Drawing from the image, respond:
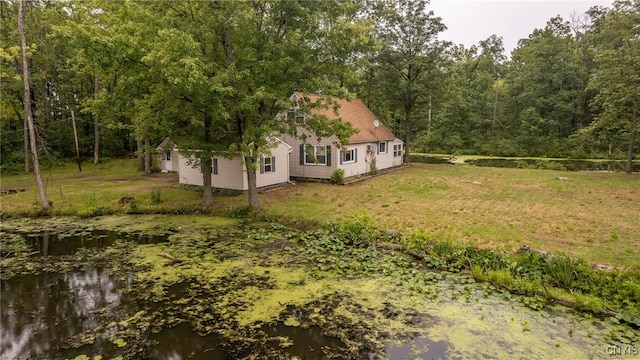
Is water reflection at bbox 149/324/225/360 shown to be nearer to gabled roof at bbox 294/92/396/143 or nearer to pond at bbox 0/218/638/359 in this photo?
pond at bbox 0/218/638/359

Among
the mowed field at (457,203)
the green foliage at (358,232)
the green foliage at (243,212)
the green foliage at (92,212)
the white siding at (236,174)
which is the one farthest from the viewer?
the white siding at (236,174)

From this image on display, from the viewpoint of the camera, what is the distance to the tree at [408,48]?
25.9 metres

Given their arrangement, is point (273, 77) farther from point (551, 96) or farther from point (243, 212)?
point (551, 96)

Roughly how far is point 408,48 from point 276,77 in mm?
16391

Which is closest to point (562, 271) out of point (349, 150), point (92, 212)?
point (349, 150)

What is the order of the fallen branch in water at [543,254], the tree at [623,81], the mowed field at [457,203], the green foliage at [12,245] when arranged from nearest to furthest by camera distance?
the fallen branch in water at [543,254]
the mowed field at [457,203]
the green foliage at [12,245]
the tree at [623,81]

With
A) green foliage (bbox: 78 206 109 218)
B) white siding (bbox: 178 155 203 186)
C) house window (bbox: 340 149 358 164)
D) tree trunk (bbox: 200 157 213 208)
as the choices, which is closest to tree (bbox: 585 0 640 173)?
house window (bbox: 340 149 358 164)

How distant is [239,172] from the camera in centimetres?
1817

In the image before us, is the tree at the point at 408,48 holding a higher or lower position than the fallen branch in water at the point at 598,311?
higher

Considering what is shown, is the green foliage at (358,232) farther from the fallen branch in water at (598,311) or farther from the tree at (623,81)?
the tree at (623,81)

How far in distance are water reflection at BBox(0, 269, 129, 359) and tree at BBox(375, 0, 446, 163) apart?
946 inches

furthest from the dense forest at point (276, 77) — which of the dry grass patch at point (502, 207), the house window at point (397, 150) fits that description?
the dry grass patch at point (502, 207)

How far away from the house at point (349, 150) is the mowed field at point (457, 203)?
1.32m

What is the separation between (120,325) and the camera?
22.7 ft
